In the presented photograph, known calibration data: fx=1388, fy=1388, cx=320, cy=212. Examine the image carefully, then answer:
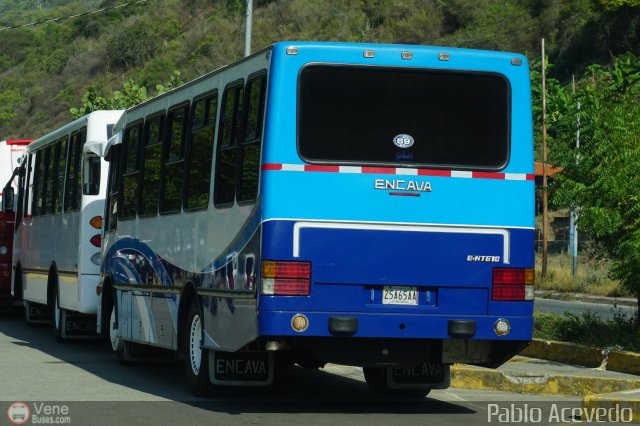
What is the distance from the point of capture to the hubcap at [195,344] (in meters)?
13.2

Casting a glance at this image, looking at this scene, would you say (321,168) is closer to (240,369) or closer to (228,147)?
(228,147)

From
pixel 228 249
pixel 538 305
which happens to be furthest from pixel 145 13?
pixel 228 249

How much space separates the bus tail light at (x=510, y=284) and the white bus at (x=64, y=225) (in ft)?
24.5

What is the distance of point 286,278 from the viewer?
11.6 metres

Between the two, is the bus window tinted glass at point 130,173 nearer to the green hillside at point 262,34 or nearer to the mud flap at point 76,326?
the mud flap at point 76,326

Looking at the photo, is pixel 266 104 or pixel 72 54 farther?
pixel 72 54

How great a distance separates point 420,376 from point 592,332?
487cm

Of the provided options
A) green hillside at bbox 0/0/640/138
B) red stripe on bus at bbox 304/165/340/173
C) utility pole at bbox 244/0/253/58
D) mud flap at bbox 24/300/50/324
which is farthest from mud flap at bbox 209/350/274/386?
green hillside at bbox 0/0/640/138

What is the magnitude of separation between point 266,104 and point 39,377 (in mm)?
4690

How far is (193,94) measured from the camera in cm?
1402

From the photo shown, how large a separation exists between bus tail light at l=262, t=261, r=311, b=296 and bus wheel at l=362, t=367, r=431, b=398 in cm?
242

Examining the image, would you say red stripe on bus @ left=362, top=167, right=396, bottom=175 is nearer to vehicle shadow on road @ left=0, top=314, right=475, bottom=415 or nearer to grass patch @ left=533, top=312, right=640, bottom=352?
vehicle shadow on road @ left=0, top=314, right=475, bottom=415

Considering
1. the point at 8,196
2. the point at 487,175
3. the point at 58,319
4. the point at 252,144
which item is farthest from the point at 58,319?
the point at 487,175

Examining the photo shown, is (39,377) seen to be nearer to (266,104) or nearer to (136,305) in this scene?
(136,305)
